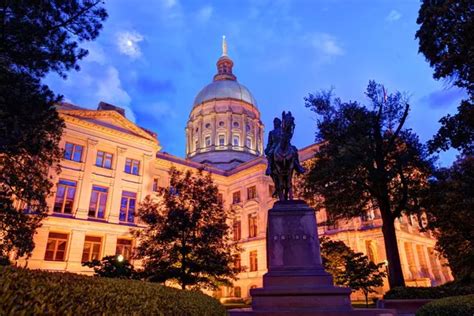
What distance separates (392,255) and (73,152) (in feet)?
110

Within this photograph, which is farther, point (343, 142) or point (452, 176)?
point (343, 142)

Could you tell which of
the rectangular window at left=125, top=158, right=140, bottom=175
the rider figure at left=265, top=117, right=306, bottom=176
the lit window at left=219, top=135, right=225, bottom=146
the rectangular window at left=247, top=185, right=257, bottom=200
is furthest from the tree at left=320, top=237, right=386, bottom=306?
the lit window at left=219, top=135, right=225, bottom=146

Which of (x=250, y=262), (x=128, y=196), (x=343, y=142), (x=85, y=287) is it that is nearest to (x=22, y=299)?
(x=85, y=287)

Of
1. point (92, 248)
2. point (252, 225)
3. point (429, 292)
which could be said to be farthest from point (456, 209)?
point (92, 248)

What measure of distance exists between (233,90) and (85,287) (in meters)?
71.5

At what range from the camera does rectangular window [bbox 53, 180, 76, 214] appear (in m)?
33.1

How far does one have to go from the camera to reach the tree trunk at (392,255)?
18766 millimetres

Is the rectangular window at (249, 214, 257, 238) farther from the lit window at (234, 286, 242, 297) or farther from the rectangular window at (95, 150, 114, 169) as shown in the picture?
the rectangular window at (95, 150, 114, 169)

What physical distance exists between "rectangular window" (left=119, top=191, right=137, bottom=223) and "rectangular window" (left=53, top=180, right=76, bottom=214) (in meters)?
5.50

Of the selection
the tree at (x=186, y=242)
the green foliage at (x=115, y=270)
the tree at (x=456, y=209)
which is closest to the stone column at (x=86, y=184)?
the tree at (x=186, y=242)

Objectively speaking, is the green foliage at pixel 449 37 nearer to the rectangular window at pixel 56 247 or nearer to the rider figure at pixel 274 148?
the rider figure at pixel 274 148

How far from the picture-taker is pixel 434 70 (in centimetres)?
1504

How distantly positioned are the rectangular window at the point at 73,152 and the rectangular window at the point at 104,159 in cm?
197

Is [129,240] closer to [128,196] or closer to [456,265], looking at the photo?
[128,196]
